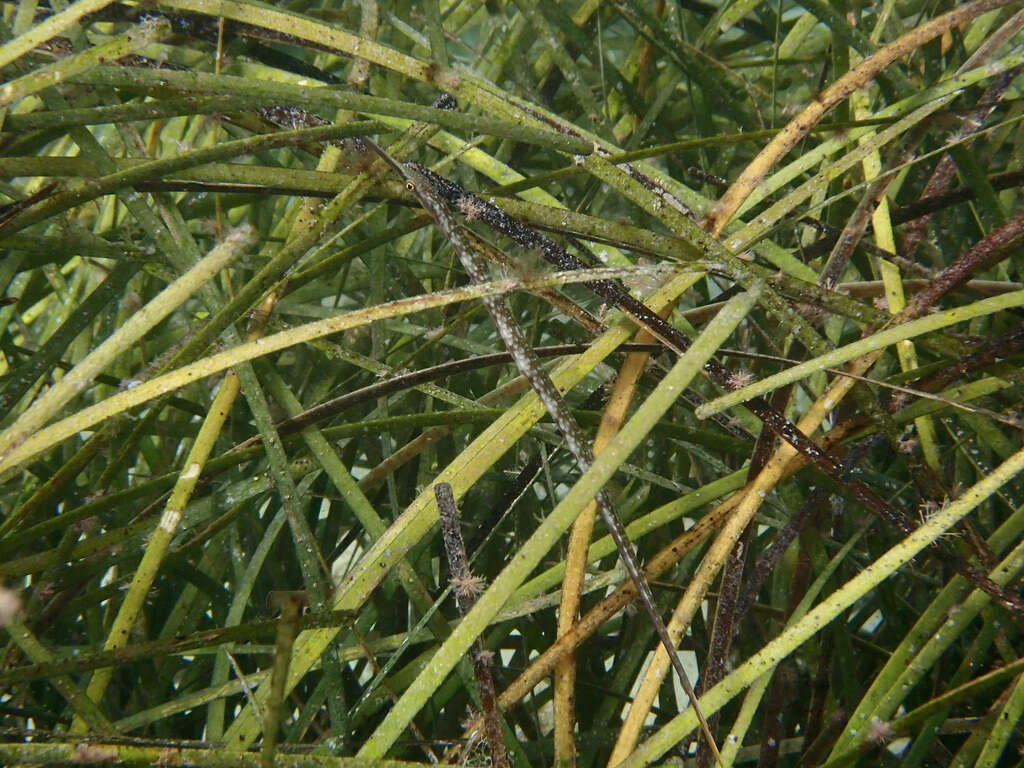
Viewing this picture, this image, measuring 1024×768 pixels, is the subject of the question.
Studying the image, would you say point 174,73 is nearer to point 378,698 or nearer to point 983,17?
point 378,698

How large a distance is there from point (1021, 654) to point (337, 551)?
586 millimetres

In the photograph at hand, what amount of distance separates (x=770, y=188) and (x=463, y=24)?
1.81 ft

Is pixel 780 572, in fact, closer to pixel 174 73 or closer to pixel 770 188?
pixel 770 188

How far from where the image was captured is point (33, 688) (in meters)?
0.73

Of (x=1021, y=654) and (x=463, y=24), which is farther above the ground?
(x=463, y=24)

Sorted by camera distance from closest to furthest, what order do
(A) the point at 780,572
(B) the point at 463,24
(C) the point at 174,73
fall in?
(C) the point at 174,73 → (A) the point at 780,572 → (B) the point at 463,24

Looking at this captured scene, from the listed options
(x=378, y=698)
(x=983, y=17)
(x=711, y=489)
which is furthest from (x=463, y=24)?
(x=378, y=698)

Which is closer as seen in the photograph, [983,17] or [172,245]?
[172,245]

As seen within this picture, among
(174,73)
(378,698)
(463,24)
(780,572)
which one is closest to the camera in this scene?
(174,73)

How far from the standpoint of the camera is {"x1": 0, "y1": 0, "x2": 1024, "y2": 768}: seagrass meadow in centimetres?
47

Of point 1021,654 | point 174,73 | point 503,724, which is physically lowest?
point 1021,654

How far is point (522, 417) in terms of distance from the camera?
50 cm

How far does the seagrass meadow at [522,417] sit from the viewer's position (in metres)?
0.47

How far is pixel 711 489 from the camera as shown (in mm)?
607
